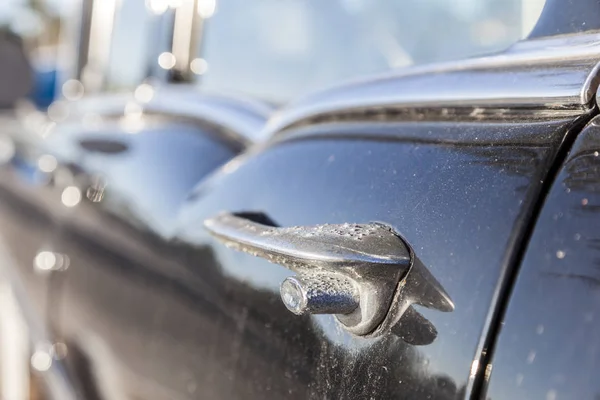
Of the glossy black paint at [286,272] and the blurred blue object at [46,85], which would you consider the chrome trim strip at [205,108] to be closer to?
the glossy black paint at [286,272]

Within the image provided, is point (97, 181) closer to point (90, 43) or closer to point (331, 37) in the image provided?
point (331, 37)

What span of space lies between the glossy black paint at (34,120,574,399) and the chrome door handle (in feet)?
0.06

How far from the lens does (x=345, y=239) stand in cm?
83

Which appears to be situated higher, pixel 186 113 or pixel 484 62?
pixel 186 113

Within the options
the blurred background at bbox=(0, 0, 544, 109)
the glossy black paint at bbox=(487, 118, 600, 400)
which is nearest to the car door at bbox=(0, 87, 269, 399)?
the blurred background at bbox=(0, 0, 544, 109)

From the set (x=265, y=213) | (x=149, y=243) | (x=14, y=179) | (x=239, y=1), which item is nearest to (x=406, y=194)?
(x=265, y=213)

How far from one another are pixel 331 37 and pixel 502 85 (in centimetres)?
82

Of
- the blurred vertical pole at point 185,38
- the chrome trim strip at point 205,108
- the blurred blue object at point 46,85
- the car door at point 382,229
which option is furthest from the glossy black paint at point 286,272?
the blurred blue object at point 46,85

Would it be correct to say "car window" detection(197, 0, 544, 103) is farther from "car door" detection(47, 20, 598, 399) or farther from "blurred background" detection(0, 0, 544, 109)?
"car door" detection(47, 20, 598, 399)

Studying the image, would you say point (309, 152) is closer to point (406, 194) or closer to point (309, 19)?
point (406, 194)

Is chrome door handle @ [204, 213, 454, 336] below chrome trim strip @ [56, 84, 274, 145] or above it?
below

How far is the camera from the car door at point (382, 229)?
0.77 meters

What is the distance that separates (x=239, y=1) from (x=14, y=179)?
1207mm

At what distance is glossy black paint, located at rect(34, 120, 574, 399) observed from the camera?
2.54 feet
